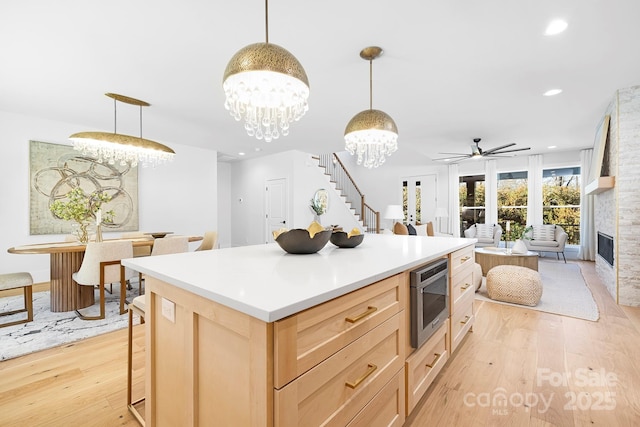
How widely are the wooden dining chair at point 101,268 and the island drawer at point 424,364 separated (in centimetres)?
307

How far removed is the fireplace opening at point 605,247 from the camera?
3781 millimetres

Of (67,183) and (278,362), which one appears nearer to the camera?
(278,362)

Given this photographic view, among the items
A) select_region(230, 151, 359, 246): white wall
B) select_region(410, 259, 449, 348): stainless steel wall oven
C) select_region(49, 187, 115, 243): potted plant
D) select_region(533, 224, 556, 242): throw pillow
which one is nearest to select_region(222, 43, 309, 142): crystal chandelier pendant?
select_region(410, 259, 449, 348): stainless steel wall oven

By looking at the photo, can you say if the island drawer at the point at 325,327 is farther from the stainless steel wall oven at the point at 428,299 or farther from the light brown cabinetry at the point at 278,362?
the stainless steel wall oven at the point at 428,299

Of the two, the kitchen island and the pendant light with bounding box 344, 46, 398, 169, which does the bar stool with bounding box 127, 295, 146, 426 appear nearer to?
the kitchen island

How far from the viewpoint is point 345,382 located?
1.01m

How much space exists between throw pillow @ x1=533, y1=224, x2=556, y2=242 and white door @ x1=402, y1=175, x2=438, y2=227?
245 cm

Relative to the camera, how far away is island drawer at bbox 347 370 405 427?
1.11 meters

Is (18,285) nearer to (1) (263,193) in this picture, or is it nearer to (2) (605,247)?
(1) (263,193)

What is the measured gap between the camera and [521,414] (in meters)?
1.60

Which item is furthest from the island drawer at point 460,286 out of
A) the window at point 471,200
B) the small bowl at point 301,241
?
the window at point 471,200

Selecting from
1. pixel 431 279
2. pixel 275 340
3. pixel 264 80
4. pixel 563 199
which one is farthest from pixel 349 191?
pixel 275 340

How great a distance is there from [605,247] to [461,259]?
142 inches

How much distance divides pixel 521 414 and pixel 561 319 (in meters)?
1.87
